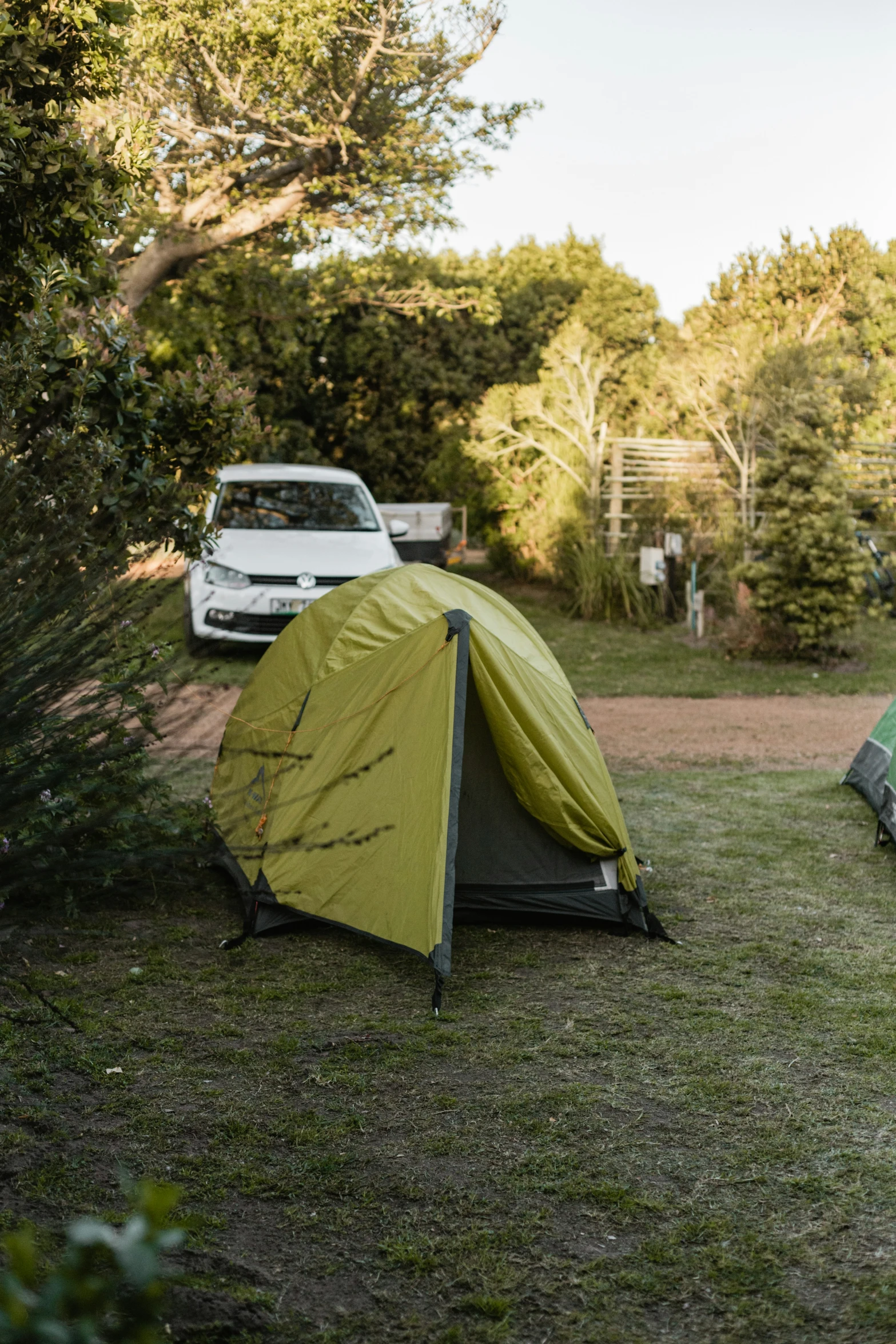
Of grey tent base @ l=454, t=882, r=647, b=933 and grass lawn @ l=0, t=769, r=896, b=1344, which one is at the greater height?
grey tent base @ l=454, t=882, r=647, b=933

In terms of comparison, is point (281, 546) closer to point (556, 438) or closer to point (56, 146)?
point (56, 146)

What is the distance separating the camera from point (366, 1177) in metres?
3.07

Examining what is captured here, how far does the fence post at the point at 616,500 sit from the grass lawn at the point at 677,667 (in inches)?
66.0

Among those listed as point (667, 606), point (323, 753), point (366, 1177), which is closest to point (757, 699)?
point (667, 606)

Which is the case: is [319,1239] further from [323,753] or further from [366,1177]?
[323,753]

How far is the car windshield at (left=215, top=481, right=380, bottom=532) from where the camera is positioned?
11.5 metres

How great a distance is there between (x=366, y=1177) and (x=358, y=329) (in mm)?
19654

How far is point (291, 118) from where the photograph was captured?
1167 cm

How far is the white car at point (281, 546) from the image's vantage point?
34.7 ft

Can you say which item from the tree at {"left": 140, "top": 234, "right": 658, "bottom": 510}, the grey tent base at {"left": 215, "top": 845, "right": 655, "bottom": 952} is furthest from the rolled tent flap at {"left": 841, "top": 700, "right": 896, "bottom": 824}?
the tree at {"left": 140, "top": 234, "right": 658, "bottom": 510}

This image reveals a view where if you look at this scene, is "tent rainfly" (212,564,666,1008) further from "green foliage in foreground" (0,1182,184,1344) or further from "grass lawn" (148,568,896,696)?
"grass lawn" (148,568,896,696)

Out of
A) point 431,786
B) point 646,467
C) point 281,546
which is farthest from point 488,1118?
point 646,467

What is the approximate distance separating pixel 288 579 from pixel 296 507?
1304 mm

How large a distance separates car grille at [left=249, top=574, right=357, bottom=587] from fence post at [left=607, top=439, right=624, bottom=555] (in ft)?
19.2
